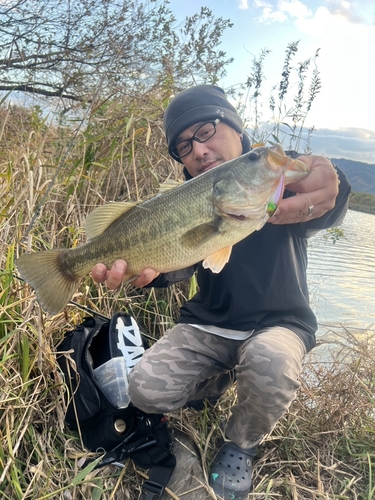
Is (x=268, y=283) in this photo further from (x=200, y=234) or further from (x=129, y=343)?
(x=129, y=343)

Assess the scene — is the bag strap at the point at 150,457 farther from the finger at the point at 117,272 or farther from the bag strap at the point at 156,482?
the finger at the point at 117,272

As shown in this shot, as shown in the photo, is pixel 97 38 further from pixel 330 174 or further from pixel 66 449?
pixel 66 449

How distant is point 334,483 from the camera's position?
207cm

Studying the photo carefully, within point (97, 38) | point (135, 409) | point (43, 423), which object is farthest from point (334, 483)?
point (97, 38)

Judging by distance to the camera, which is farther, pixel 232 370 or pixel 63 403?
pixel 232 370

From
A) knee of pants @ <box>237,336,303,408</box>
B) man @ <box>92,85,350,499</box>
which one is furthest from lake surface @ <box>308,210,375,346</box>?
knee of pants @ <box>237,336,303,408</box>

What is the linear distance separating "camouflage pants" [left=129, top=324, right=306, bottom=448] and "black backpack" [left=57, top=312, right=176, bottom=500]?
11 cm

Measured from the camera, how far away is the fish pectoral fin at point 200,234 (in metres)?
1.86

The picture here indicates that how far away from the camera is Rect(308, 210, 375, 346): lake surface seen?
5242mm

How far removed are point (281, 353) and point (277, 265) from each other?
0.54 m

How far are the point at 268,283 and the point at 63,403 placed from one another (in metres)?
1.28

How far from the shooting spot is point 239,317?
2.35 m

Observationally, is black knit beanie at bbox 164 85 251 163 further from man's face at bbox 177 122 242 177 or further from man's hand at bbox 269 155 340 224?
man's hand at bbox 269 155 340 224

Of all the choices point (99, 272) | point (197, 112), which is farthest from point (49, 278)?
point (197, 112)
